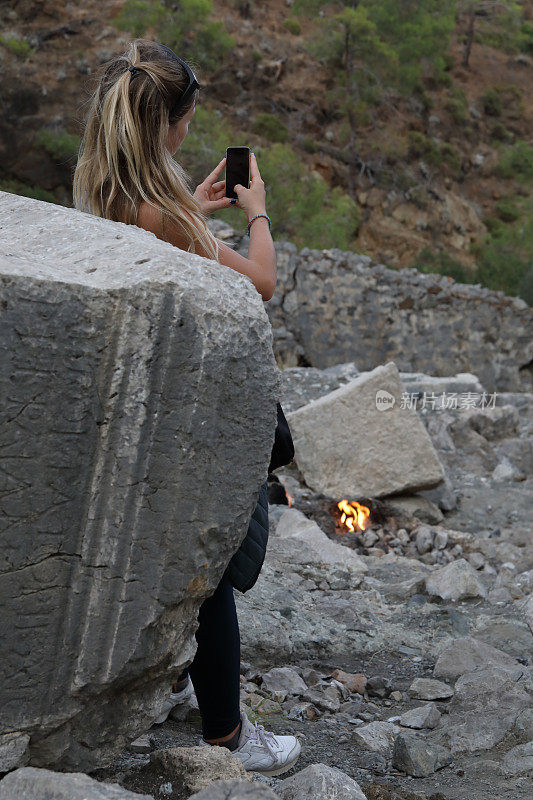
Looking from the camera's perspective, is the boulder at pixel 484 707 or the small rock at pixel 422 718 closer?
the boulder at pixel 484 707

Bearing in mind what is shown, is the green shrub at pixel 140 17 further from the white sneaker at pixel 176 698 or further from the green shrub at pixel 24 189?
the white sneaker at pixel 176 698

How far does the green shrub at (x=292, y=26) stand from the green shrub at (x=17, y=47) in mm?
7944

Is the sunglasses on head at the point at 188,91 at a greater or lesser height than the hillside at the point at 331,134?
greater

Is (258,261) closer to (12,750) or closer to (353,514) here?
(12,750)

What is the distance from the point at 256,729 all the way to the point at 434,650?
4.62 ft

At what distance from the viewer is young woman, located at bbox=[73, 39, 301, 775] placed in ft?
5.31

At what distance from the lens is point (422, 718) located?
2410 millimetres

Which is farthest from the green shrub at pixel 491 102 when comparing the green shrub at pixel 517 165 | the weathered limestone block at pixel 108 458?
the weathered limestone block at pixel 108 458

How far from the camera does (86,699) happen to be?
1.45 meters

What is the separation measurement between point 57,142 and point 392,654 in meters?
17.7

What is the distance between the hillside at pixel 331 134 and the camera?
19688 mm

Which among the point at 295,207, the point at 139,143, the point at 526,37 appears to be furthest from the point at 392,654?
the point at 526,37

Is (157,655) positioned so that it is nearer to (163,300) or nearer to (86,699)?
(86,699)

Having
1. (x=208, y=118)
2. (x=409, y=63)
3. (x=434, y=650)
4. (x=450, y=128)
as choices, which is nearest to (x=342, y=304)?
(x=208, y=118)
